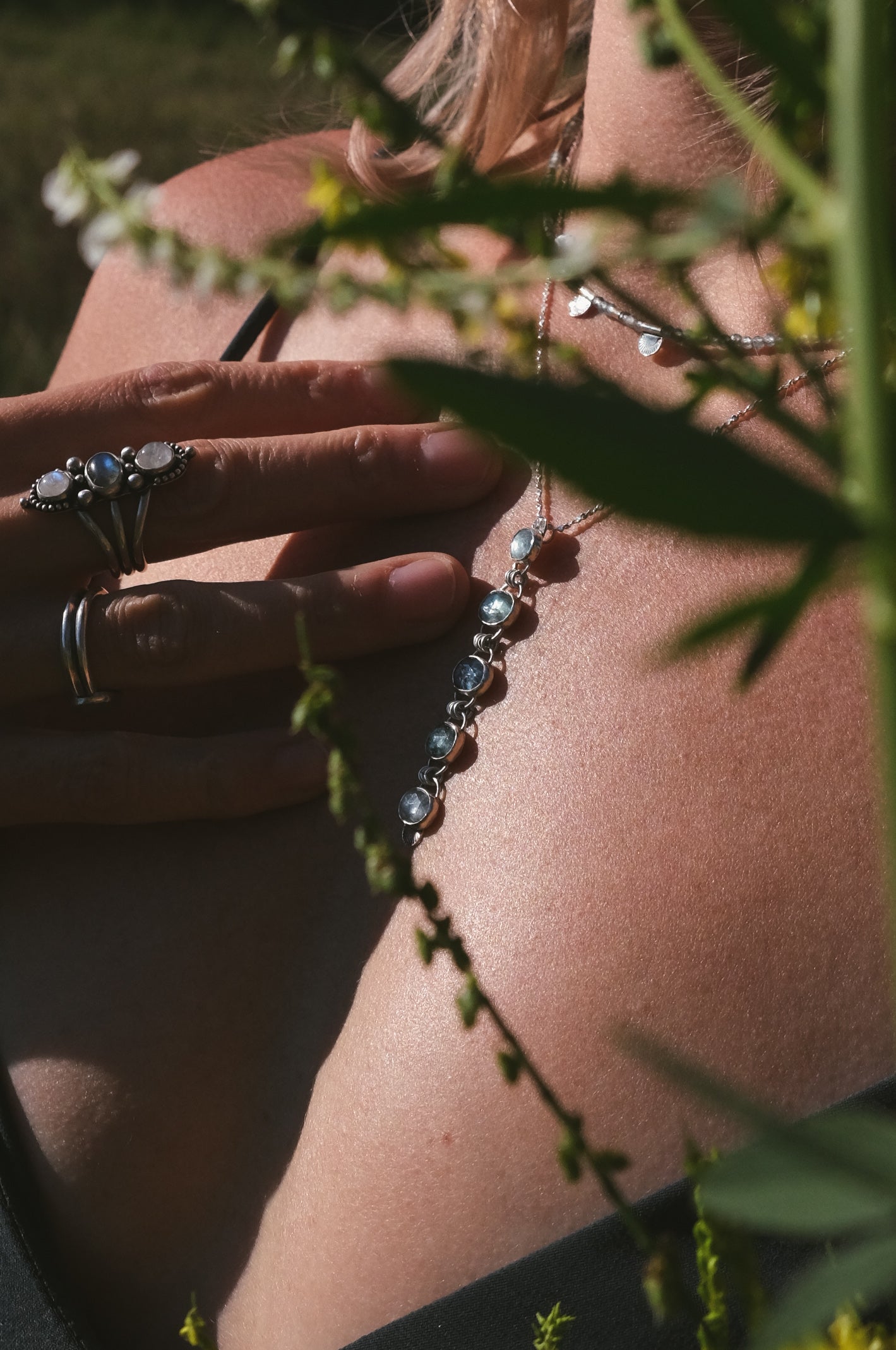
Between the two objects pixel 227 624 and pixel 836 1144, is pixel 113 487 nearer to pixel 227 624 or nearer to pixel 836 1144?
pixel 227 624

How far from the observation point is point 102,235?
345 millimetres

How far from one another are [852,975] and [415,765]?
1.15 ft

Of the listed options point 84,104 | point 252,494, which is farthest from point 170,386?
point 84,104

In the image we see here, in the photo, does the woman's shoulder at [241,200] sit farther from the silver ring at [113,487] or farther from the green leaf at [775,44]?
the green leaf at [775,44]

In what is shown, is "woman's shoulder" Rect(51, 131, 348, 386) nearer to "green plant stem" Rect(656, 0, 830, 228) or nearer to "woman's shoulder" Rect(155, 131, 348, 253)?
"woman's shoulder" Rect(155, 131, 348, 253)

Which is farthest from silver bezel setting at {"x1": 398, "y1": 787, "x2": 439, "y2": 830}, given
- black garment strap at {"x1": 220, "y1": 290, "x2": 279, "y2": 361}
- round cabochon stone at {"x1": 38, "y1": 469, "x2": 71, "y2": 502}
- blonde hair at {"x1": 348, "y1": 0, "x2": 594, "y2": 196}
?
blonde hair at {"x1": 348, "y1": 0, "x2": 594, "y2": 196}

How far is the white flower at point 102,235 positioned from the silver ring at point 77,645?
0.52 metres

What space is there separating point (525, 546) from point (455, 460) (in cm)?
9

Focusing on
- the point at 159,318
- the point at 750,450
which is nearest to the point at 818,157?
the point at 750,450

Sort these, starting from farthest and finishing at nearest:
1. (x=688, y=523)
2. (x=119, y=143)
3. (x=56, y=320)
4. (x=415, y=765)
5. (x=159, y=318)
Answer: (x=119, y=143), (x=56, y=320), (x=159, y=318), (x=415, y=765), (x=688, y=523)

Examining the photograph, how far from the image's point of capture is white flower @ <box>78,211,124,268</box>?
0.34 meters

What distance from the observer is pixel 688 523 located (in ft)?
Result: 0.43

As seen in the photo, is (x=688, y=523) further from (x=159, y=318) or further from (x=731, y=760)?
(x=159, y=318)

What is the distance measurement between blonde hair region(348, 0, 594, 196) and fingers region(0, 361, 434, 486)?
30cm
